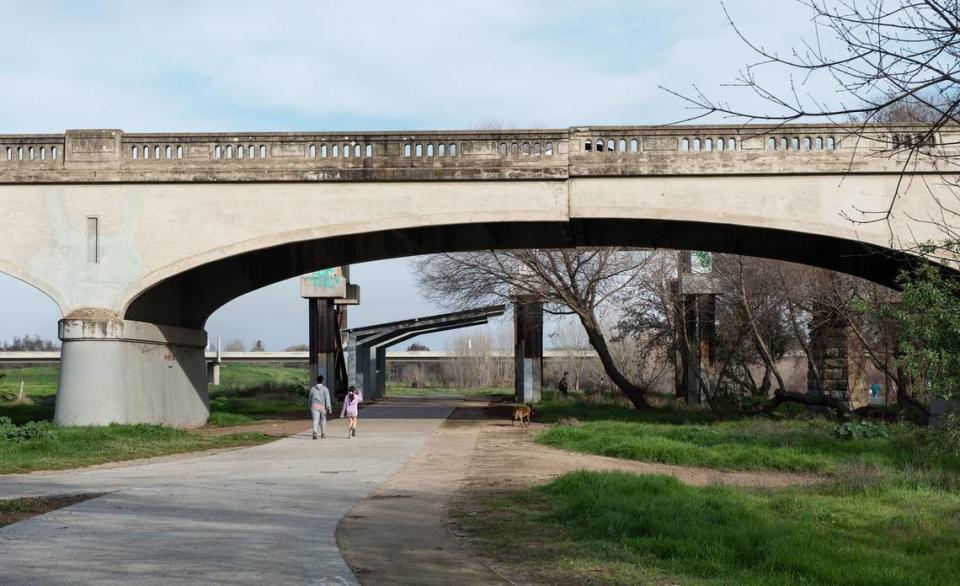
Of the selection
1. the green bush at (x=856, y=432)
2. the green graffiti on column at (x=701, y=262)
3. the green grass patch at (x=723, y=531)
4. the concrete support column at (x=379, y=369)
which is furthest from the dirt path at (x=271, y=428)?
the concrete support column at (x=379, y=369)

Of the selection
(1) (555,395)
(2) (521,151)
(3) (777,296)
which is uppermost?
(2) (521,151)

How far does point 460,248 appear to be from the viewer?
28.2 metres

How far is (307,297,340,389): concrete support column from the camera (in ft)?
133

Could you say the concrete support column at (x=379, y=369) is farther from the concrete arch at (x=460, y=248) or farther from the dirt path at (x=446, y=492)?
the dirt path at (x=446, y=492)

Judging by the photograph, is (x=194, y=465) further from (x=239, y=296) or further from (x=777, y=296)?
(x=777, y=296)

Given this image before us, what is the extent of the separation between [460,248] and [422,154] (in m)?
4.12

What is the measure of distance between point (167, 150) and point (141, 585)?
19.1 meters

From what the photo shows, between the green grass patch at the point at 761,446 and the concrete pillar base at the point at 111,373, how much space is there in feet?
31.0

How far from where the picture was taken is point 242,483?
14711 millimetres

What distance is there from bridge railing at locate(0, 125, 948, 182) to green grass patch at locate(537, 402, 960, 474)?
585 cm

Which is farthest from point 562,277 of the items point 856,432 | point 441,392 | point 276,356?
point 276,356

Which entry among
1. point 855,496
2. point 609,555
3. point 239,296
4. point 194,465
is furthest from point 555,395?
point 609,555

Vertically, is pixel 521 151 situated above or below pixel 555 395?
above

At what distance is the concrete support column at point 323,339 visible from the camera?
40688 mm
